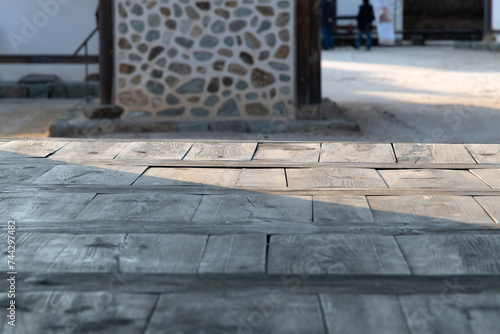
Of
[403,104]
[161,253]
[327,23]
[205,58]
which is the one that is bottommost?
[403,104]

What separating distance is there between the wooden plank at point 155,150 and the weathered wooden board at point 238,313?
1118 millimetres

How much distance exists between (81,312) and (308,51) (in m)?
6.27

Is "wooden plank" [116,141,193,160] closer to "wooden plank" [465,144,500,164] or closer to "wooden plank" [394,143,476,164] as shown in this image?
"wooden plank" [394,143,476,164]

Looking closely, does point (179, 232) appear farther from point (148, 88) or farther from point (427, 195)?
point (148, 88)

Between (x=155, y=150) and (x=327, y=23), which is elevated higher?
(x=327, y=23)

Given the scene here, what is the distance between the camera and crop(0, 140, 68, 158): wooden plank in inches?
90.2

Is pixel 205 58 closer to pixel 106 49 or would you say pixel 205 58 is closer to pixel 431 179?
pixel 106 49

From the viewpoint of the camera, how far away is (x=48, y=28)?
31.1 ft

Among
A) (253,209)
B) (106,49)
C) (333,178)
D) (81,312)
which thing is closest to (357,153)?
(333,178)

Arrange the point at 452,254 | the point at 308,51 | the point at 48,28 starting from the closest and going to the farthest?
the point at 452,254 < the point at 308,51 < the point at 48,28

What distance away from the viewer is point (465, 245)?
1379mm

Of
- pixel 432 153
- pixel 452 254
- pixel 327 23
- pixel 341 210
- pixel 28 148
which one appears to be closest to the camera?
pixel 452 254

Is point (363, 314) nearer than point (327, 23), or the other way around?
point (363, 314)

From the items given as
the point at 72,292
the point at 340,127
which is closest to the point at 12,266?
the point at 72,292
